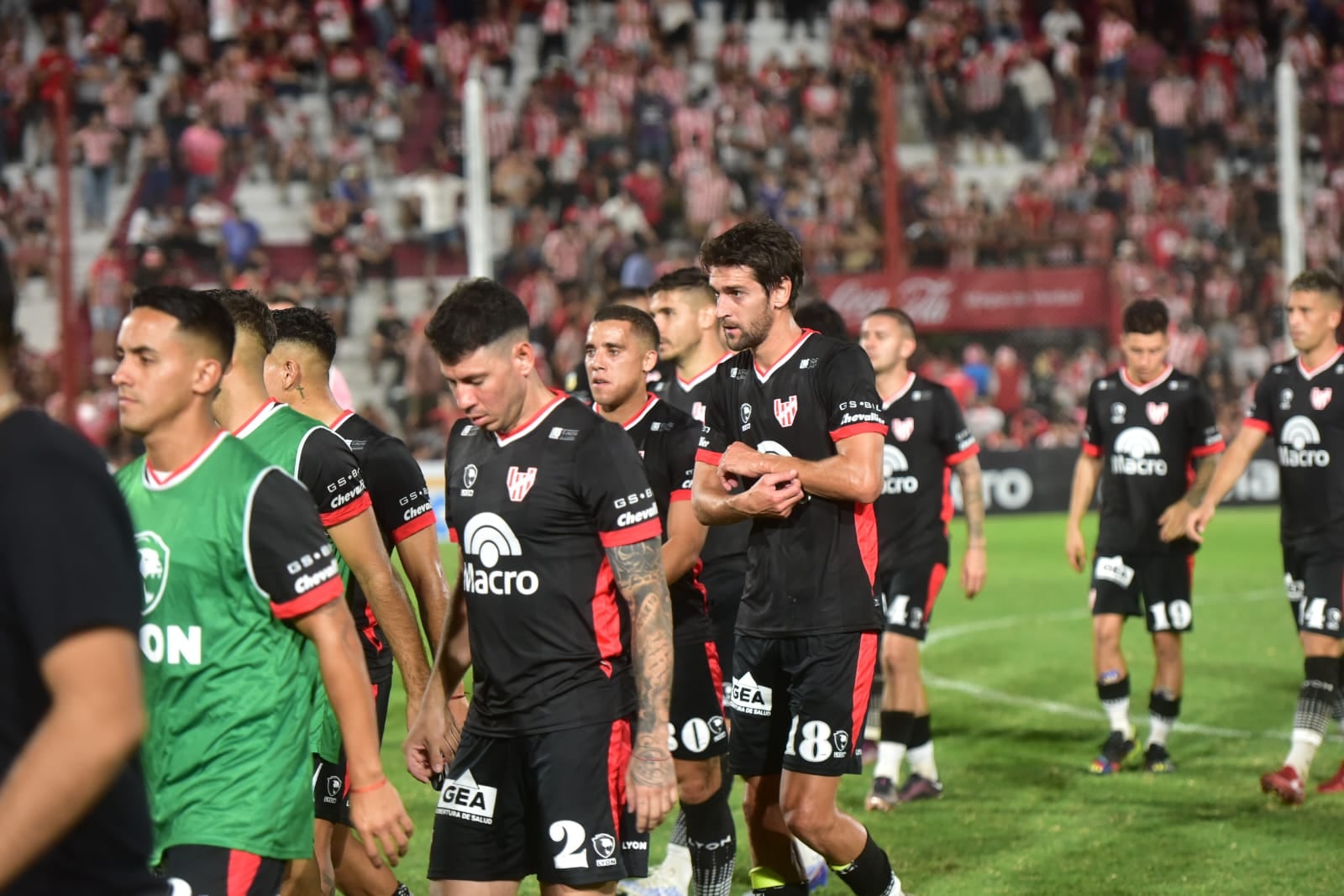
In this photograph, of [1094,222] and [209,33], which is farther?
[209,33]

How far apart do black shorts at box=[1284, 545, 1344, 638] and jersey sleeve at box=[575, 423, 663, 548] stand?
5.11m

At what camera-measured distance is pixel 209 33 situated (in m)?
27.7

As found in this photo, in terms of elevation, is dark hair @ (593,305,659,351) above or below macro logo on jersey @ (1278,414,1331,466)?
above

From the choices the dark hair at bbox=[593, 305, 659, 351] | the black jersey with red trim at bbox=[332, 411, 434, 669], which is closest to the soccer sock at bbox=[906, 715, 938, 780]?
the dark hair at bbox=[593, 305, 659, 351]

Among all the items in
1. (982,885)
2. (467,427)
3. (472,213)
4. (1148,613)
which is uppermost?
(472,213)

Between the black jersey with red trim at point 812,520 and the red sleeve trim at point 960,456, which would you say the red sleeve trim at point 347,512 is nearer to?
the black jersey with red trim at point 812,520

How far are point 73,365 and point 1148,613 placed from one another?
1410 cm

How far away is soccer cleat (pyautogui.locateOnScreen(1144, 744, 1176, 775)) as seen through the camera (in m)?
9.19

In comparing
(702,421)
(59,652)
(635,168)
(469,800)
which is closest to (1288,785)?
(702,421)

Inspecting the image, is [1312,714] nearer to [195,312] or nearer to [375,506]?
[375,506]

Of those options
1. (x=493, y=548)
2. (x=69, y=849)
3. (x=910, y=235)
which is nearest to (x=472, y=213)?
(x=910, y=235)

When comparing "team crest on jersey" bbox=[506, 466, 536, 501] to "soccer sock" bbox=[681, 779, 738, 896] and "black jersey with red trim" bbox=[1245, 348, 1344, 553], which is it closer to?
"soccer sock" bbox=[681, 779, 738, 896]

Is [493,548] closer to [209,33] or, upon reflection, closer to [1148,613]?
[1148,613]

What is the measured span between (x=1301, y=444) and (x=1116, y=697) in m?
1.78
